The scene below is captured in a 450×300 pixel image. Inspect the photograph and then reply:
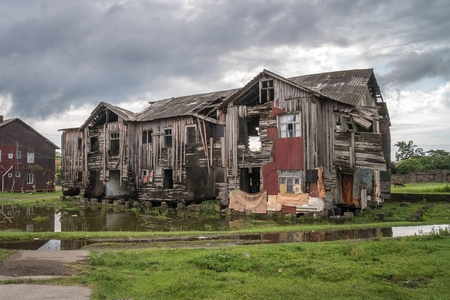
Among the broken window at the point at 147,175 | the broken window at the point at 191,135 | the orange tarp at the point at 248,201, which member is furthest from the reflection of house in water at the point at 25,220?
the broken window at the point at 191,135

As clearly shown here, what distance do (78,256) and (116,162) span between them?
22363 millimetres

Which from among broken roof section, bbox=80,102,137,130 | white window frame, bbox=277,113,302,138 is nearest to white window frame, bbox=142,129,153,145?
broken roof section, bbox=80,102,137,130

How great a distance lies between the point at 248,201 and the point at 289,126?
18.4 ft

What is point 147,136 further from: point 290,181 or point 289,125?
point 290,181

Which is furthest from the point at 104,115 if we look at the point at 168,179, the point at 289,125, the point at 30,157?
the point at 289,125

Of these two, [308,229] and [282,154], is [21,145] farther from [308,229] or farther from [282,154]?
[308,229]

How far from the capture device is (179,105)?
30.8 m

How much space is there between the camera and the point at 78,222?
1986cm

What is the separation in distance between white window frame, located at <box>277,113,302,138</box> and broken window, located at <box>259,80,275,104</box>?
1.78m

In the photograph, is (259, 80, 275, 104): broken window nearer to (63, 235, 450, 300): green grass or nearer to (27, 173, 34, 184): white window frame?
(63, 235, 450, 300): green grass

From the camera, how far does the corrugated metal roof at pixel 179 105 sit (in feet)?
92.9

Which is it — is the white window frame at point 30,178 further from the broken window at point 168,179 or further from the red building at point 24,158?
the broken window at point 168,179

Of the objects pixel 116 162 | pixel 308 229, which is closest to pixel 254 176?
pixel 116 162

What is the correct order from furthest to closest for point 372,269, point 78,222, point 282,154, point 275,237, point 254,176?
point 254,176, point 282,154, point 78,222, point 275,237, point 372,269
